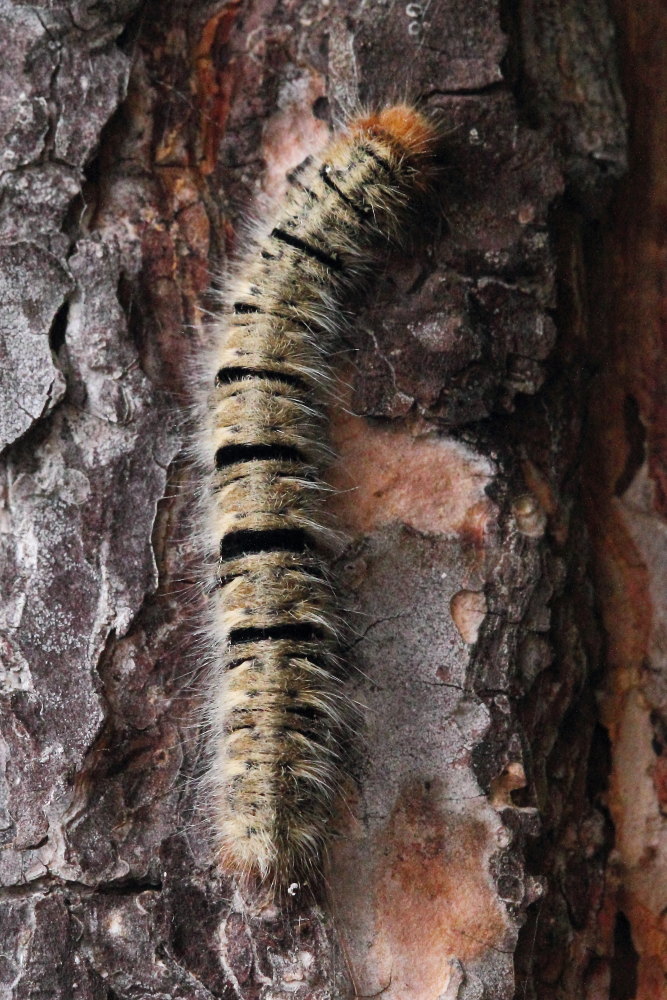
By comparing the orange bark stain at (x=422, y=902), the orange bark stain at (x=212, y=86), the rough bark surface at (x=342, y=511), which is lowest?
the orange bark stain at (x=422, y=902)

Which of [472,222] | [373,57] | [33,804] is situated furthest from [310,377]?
[33,804]

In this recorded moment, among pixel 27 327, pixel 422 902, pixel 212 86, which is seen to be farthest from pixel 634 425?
pixel 27 327

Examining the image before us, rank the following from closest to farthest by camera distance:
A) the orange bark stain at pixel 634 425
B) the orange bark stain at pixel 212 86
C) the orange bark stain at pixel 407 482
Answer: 1. the orange bark stain at pixel 407 482
2. the orange bark stain at pixel 212 86
3. the orange bark stain at pixel 634 425

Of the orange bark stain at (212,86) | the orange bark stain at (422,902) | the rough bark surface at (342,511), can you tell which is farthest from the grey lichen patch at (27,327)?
the orange bark stain at (422,902)

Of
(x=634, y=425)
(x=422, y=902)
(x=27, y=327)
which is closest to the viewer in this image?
(x=422, y=902)

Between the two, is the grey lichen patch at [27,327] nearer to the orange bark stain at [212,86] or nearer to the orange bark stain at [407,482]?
the orange bark stain at [212,86]

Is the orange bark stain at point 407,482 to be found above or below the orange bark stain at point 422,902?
above

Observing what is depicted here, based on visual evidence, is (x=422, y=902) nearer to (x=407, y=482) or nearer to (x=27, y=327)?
(x=407, y=482)
